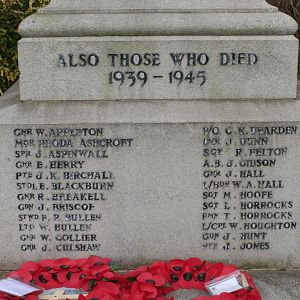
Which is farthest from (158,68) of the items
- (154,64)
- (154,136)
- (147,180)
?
(147,180)

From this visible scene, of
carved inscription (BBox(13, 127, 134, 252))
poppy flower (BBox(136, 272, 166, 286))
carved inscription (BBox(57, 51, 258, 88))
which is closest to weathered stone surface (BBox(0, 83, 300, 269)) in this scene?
carved inscription (BBox(13, 127, 134, 252))

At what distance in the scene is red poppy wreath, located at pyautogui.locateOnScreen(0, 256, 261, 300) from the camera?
2.98 m

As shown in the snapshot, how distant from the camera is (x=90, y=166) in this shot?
3.45 m

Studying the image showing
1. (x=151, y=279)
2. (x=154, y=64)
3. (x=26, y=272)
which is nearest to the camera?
(x=151, y=279)

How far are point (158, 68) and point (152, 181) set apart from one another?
2.30 feet

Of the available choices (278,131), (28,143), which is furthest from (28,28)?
(278,131)

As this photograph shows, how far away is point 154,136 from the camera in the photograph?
11.1ft

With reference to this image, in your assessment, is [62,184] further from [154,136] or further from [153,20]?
[153,20]

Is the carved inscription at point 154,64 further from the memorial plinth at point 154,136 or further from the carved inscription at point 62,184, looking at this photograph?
the carved inscription at point 62,184

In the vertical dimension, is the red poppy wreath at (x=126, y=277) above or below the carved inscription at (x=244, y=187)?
below

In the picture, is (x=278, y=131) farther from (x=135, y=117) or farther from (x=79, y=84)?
(x=79, y=84)

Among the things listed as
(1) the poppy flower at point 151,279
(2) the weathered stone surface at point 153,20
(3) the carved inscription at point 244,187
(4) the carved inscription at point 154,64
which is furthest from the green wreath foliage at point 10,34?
(1) the poppy flower at point 151,279

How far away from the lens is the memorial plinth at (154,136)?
3.40 meters

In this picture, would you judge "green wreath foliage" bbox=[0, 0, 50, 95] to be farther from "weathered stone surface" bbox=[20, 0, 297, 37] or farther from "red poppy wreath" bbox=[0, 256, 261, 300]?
"red poppy wreath" bbox=[0, 256, 261, 300]
